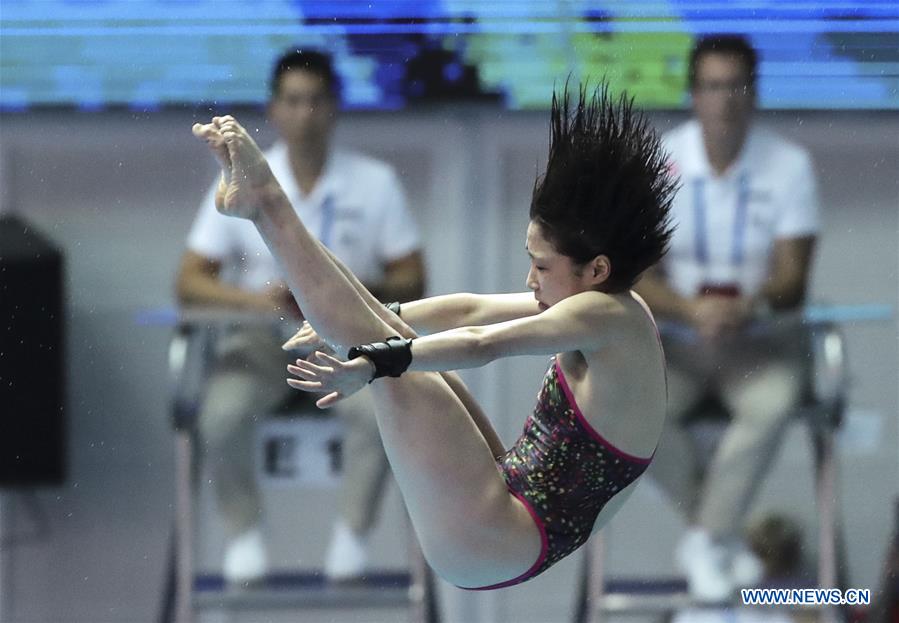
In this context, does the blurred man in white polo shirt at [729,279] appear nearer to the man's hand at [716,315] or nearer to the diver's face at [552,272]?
the man's hand at [716,315]

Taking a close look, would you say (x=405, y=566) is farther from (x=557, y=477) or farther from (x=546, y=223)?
(x=546, y=223)

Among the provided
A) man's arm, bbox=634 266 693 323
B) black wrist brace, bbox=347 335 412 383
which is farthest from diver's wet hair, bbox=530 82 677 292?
man's arm, bbox=634 266 693 323

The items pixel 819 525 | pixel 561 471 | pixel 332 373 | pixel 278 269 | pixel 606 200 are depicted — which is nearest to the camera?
pixel 332 373

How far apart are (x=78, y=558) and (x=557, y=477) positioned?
1796 millimetres

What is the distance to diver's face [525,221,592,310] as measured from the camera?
6.15 feet

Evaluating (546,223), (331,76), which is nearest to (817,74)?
(331,76)

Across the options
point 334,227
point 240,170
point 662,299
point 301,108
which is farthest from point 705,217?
point 240,170

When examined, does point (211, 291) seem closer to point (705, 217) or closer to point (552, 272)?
point (705, 217)

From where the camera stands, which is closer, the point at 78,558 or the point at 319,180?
the point at 319,180

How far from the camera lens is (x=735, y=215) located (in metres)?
2.97

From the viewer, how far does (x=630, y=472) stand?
1970mm

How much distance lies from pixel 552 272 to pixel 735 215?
3.98ft

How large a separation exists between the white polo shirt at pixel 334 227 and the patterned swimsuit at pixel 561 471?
1.01 meters

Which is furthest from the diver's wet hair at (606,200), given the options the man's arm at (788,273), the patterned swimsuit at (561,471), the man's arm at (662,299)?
the man's arm at (788,273)
